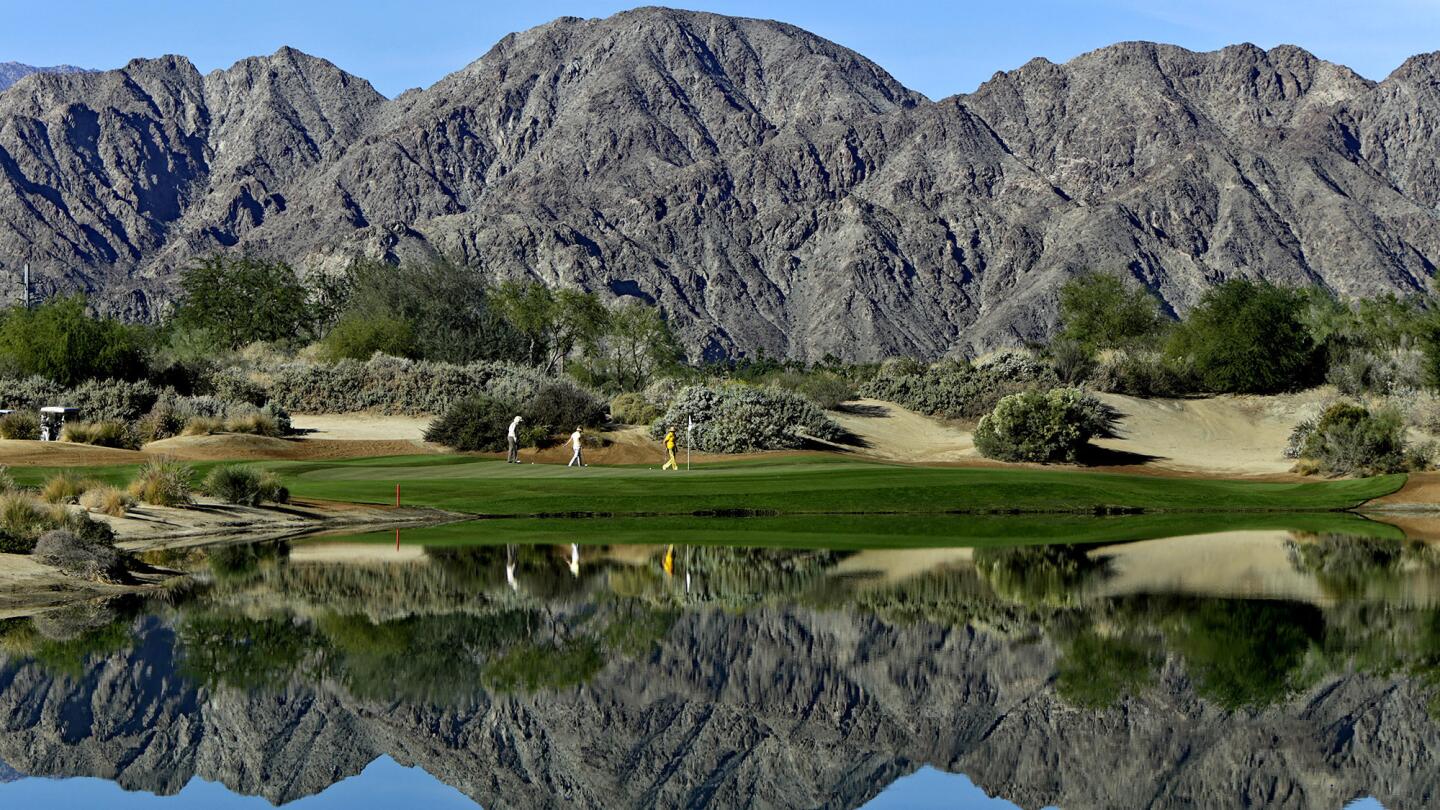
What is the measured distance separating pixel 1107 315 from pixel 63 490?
6582cm

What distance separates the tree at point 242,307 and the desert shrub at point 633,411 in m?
42.9

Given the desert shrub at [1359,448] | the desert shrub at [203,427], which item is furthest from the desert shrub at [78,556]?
the desert shrub at [1359,448]

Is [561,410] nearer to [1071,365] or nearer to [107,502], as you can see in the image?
[1071,365]

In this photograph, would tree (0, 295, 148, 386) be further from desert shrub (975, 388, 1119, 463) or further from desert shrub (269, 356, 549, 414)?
desert shrub (975, 388, 1119, 463)

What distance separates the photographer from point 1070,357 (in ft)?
243

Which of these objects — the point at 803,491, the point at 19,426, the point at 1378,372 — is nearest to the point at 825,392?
the point at 1378,372

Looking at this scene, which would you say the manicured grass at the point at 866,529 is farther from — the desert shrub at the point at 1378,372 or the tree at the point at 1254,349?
the tree at the point at 1254,349

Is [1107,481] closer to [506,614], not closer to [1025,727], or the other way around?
[506,614]

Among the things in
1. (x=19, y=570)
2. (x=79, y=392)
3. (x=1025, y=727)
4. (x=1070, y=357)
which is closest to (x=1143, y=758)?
(x=1025, y=727)

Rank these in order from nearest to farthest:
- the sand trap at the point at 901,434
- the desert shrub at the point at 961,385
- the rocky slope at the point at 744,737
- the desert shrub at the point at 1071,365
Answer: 1. the rocky slope at the point at 744,737
2. the sand trap at the point at 901,434
3. the desert shrub at the point at 961,385
4. the desert shrub at the point at 1071,365

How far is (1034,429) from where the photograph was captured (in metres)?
56.9

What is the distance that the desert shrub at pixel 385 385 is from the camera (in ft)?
230

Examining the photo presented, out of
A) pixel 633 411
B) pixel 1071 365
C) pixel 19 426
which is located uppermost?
pixel 1071 365

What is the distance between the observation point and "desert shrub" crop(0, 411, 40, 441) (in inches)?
2143
